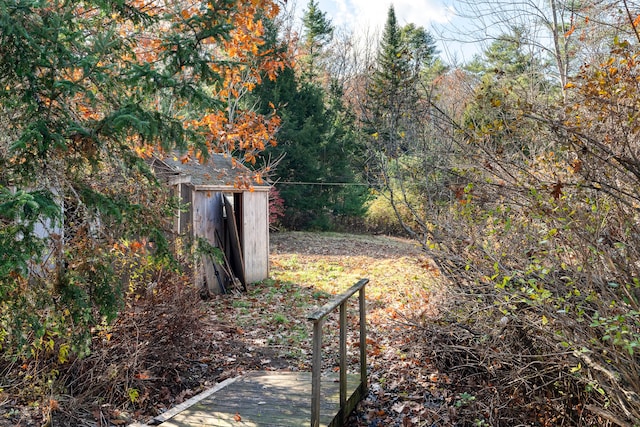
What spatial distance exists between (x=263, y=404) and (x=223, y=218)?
22.8 ft

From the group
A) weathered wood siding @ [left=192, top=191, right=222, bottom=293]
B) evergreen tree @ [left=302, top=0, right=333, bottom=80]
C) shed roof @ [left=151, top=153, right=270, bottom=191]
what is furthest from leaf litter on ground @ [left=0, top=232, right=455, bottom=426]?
evergreen tree @ [left=302, top=0, right=333, bottom=80]

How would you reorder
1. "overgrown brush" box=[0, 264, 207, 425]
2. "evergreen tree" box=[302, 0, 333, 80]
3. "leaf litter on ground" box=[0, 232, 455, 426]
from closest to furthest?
"overgrown brush" box=[0, 264, 207, 425] → "leaf litter on ground" box=[0, 232, 455, 426] → "evergreen tree" box=[302, 0, 333, 80]

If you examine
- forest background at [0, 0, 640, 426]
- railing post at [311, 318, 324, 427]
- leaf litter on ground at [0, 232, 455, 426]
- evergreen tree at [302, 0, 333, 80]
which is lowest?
leaf litter on ground at [0, 232, 455, 426]

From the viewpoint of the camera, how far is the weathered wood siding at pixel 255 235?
1143cm

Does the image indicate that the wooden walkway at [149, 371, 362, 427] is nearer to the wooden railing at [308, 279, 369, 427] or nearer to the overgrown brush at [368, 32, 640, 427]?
the wooden railing at [308, 279, 369, 427]

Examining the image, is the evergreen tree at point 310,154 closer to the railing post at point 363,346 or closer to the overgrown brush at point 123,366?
the overgrown brush at point 123,366

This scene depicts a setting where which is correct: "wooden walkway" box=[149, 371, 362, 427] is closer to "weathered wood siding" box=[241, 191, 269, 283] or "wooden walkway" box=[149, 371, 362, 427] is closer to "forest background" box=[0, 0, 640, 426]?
"forest background" box=[0, 0, 640, 426]

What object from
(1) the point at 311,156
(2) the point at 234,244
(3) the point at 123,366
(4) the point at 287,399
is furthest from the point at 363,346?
(1) the point at 311,156

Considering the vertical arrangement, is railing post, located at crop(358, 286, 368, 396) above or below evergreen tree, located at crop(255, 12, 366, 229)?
below

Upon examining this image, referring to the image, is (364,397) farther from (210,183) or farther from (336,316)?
(210,183)

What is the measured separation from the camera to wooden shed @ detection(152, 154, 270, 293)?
987 cm

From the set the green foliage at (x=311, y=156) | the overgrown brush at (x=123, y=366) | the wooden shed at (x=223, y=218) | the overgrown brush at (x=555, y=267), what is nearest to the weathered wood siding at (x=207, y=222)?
the wooden shed at (x=223, y=218)

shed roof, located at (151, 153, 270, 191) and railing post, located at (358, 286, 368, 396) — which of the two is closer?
railing post, located at (358, 286, 368, 396)

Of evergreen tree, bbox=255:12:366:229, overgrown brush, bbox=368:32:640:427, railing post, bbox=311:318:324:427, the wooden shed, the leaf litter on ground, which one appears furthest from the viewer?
evergreen tree, bbox=255:12:366:229
